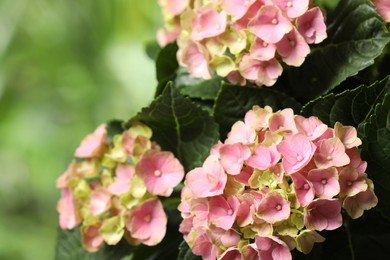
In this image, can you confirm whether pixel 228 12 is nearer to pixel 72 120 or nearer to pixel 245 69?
pixel 245 69

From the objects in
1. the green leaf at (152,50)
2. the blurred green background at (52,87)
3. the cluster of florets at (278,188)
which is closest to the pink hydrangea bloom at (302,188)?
the cluster of florets at (278,188)

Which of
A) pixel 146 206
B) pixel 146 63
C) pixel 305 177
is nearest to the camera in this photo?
pixel 305 177

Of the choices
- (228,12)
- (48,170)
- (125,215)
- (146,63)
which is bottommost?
(48,170)

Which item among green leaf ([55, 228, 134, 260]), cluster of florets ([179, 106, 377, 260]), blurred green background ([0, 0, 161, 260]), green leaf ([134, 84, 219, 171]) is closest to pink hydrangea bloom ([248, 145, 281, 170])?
cluster of florets ([179, 106, 377, 260])

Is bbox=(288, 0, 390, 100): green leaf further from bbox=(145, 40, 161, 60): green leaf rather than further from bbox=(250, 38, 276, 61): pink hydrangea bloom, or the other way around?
bbox=(145, 40, 161, 60): green leaf

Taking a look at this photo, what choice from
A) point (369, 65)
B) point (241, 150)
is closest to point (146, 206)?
point (241, 150)

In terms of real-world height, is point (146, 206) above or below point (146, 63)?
above
